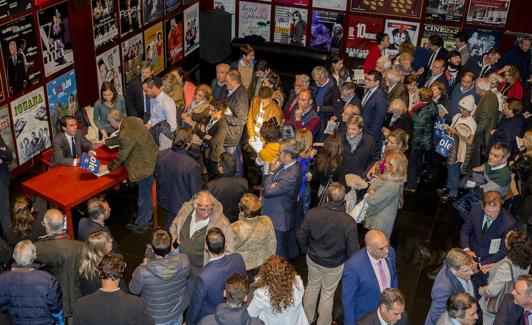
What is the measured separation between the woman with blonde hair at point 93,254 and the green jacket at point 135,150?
2226 millimetres

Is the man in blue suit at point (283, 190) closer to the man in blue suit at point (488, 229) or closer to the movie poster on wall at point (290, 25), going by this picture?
the man in blue suit at point (488, 229)

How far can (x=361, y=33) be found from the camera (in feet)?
44.1

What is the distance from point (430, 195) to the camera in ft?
31.0

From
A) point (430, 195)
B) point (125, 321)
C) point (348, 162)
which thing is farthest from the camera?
point (430, 195)

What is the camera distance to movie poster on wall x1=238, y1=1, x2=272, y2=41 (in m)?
13.9

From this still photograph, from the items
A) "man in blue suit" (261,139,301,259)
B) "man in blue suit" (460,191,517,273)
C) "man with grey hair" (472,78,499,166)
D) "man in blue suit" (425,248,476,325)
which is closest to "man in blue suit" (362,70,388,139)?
"man with grey hair" (472,78,499,166)

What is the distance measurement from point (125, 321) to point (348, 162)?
12.2 ft

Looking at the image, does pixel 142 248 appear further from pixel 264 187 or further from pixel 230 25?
pixel 230 25

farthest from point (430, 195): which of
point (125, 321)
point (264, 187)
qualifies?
point (125, 321)

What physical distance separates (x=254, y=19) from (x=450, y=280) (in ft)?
31.9

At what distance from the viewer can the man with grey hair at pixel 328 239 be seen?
595 centimetres

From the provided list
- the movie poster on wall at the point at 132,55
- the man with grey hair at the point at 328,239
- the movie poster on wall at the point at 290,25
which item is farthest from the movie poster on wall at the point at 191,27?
the man with grey hair at the point at 328,239

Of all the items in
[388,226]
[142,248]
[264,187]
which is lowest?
[142,248]

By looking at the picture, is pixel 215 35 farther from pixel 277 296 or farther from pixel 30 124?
pixel 277 296
